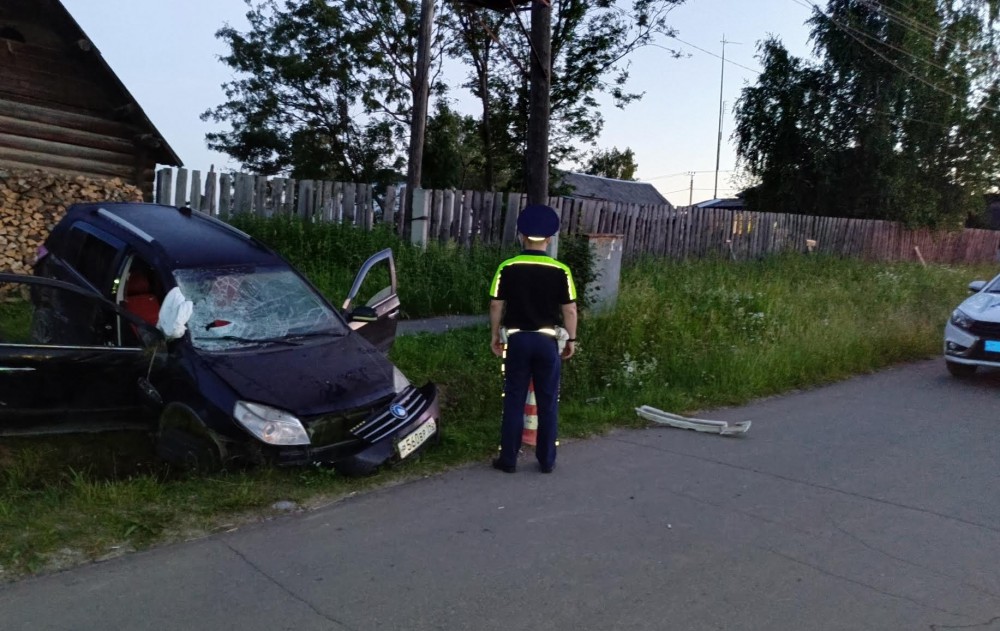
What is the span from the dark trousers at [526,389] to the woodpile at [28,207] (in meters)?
7.29

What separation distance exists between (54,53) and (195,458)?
33.5 ft

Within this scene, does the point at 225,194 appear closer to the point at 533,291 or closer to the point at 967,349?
the point at 533,291

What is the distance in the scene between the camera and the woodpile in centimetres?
1038

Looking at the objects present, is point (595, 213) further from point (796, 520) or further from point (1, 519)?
point (1, 519)

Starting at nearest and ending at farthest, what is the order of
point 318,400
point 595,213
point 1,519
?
point 1,519 < point 318,400 < point 595,213

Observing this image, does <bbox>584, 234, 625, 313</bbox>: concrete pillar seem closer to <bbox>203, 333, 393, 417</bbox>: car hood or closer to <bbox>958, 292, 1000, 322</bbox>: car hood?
<bbox>958, 292, 1000, 322</bbox>: car hood

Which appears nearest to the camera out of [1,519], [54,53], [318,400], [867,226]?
[1,519]

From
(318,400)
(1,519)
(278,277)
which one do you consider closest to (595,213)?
(278,277)

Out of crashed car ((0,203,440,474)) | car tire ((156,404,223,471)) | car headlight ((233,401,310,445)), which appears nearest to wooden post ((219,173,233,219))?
crashed car ((0,203,440,474))

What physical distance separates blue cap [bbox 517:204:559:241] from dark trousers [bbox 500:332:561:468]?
69cm

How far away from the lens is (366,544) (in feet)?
14.5

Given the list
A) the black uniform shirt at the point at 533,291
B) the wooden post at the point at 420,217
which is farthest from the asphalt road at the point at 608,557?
the wooden post at the point at 420,217

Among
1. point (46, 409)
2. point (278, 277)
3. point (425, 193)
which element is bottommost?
point (46, 409)

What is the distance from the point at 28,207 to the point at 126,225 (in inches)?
205
